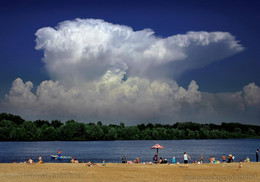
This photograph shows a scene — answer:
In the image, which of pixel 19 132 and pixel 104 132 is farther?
pixel 104 132

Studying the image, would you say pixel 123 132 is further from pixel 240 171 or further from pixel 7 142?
pixel 240 171

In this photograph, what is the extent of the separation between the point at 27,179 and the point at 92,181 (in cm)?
684

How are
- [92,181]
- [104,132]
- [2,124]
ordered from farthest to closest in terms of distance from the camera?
1. [104,132]
2. [2,124]
3. [92,181]

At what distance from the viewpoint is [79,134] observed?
184m

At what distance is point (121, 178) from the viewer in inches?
1351

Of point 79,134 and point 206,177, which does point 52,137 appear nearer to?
point 79,134

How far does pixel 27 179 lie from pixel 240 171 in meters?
26.4

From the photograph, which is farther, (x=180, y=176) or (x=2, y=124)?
(x=2, y=124)

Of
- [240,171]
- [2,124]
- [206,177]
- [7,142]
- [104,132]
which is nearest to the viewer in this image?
[206,177]

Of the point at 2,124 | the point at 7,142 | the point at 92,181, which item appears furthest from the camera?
the point at 2,124

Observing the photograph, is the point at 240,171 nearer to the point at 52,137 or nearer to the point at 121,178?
the point at 121,178

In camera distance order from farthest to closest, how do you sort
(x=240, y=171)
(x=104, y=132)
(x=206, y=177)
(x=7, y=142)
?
(x=104, y=132) → (x=7, y=142) → (x=240, y=171) → (x=206, y=177)

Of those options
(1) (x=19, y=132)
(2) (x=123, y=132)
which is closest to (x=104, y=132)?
(2) (x=123, y=132)

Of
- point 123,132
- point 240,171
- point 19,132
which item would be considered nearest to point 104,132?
point 123,132
